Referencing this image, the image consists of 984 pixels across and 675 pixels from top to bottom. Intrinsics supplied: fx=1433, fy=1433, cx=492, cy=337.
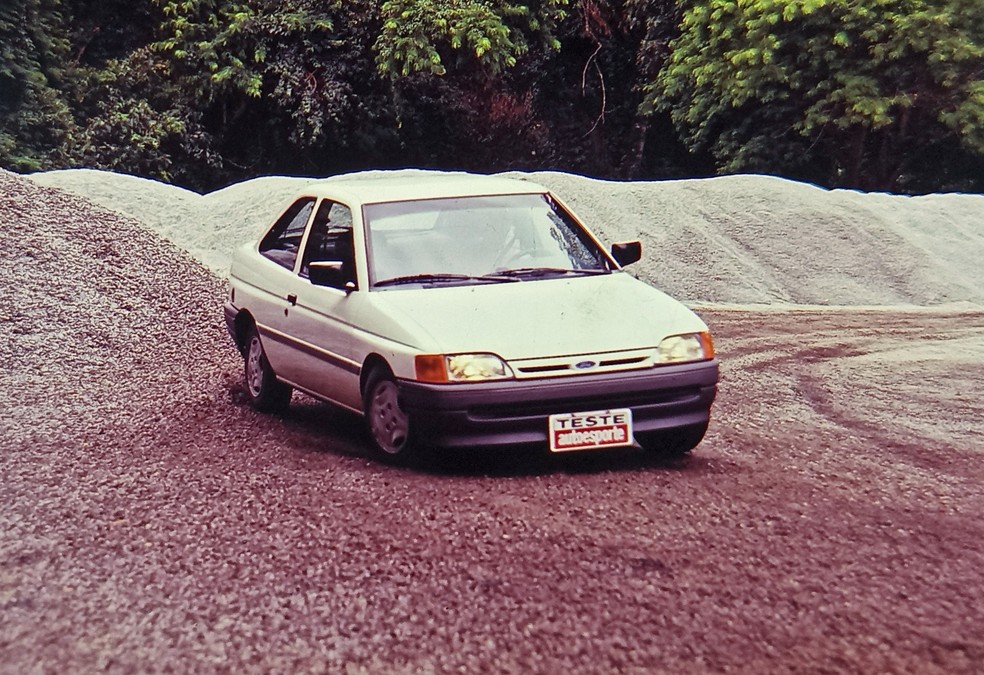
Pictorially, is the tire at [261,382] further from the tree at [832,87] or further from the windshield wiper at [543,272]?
the tree at [832,87]

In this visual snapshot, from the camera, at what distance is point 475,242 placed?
8.21m

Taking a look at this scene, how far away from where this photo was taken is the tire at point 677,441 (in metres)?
7.70

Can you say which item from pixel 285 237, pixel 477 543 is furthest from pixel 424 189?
pixel 477 543

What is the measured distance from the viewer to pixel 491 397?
7004 mm

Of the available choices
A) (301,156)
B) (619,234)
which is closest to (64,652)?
(619,234)

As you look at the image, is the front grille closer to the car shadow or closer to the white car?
the white car

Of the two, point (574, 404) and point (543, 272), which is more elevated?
point (543, 272)

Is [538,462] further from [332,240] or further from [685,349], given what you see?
[332,240]

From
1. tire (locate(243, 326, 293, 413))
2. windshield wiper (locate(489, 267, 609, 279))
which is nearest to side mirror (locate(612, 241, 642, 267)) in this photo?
windshield wiper (locate(489, 267, 609, 279))

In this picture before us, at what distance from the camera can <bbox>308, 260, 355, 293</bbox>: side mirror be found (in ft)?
26.2

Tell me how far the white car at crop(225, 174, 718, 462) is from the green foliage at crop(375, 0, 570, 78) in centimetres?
2094

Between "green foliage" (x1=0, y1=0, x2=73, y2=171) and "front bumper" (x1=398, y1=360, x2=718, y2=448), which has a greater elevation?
"front bumper" (x1=398, y1=360, x2=718, y2=448)

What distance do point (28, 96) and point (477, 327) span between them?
24.2 meters

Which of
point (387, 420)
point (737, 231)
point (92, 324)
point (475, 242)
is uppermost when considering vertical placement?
point (475, 242)
